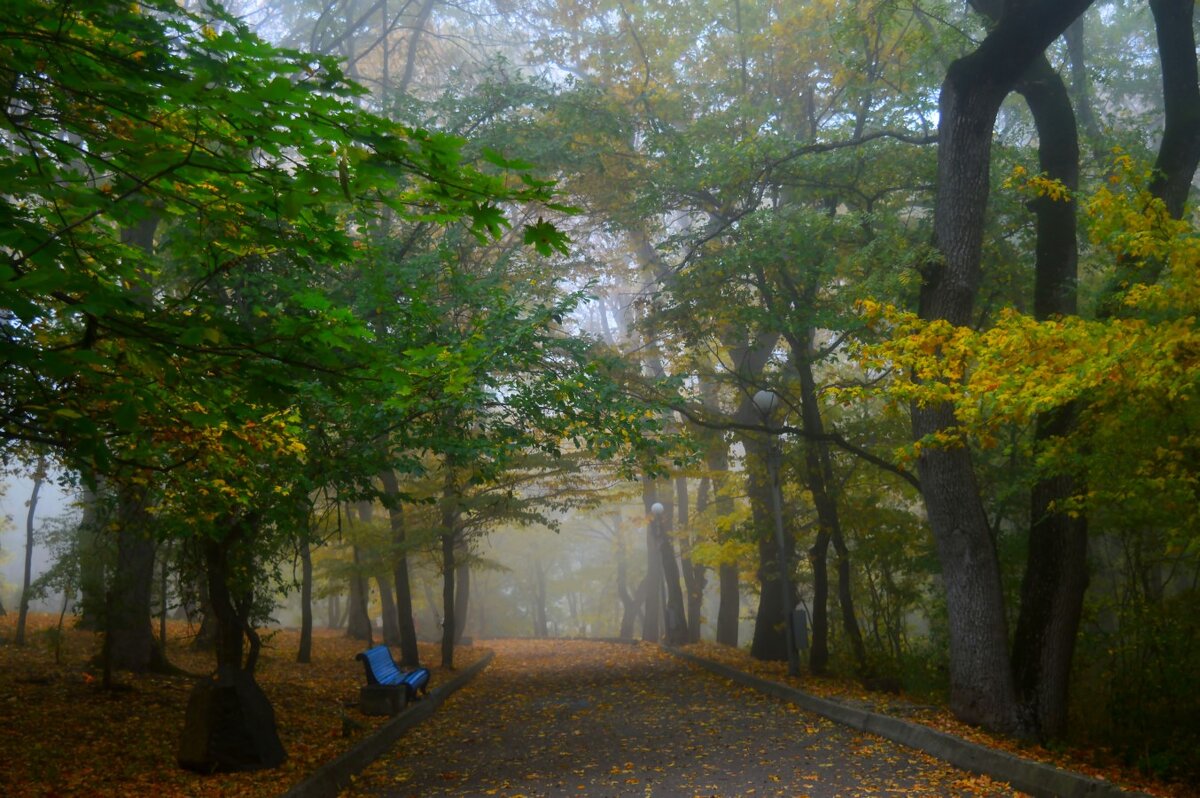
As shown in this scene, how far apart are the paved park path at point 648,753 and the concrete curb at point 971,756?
15 centimetres

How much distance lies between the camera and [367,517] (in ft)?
84.4

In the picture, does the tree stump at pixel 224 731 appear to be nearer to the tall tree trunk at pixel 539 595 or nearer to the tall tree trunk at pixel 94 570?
the tall tree trunk at pixel 94 570

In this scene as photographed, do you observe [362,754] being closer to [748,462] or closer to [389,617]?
[748,462]

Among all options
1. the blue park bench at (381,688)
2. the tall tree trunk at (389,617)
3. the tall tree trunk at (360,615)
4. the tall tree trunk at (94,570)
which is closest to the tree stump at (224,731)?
the blue park bench at (381,688)

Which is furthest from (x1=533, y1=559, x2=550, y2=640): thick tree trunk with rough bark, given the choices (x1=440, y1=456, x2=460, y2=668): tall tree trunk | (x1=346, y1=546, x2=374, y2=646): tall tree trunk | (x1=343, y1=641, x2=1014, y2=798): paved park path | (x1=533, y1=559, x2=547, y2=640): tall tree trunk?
(x1=343, y1=641, x2=1014, y2=798): paved park path

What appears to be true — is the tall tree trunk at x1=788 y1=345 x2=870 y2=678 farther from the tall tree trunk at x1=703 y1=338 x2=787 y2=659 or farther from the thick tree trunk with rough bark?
the thick tree trunk with rough bark

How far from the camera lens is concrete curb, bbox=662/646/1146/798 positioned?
266 inches

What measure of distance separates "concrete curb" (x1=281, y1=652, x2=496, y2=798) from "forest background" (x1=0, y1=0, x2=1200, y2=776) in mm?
1359

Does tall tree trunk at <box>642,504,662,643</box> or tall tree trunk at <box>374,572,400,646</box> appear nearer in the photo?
tall tree trunk at <box>374,572,400,646</box>

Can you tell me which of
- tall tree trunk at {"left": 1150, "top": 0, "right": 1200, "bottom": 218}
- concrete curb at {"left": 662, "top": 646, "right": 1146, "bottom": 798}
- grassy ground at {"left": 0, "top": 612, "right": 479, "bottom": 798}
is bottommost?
concrete curb at {"left": 662, "top": 646, "right": 1146, "bottom": 798}

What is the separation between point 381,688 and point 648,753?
4280 mm

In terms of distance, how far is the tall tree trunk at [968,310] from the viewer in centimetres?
1023

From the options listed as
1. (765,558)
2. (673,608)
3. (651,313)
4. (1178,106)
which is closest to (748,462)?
(765,558)

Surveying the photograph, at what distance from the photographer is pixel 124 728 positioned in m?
10.3
